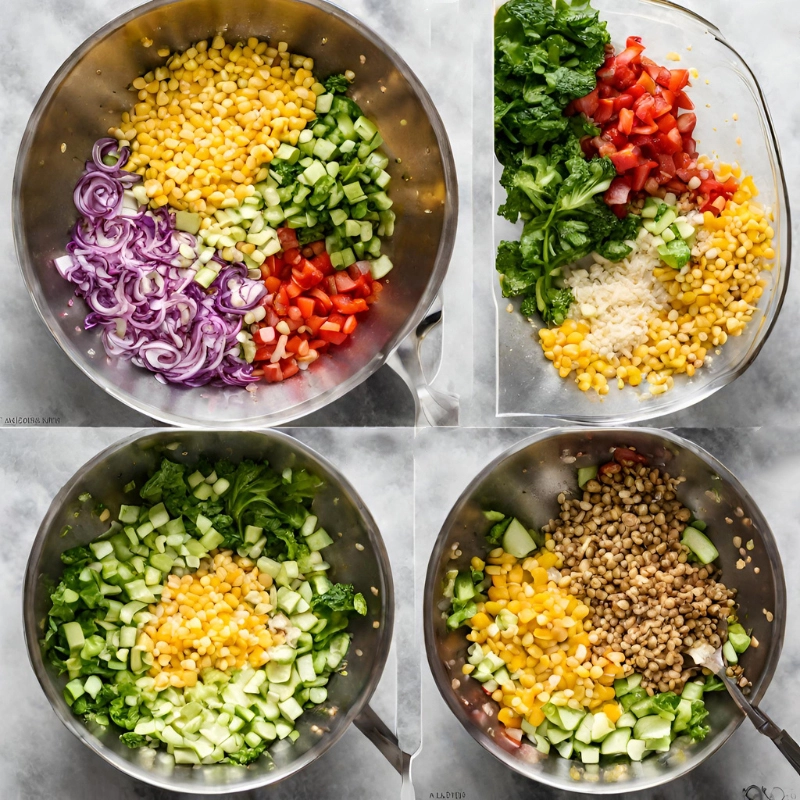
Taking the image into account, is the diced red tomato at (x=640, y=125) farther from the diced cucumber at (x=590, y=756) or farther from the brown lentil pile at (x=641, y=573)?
the diced cucumber at (x=590, y=756)

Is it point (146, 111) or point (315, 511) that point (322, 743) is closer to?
point (315, 511)

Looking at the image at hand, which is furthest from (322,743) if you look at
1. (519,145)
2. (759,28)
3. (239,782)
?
(759,28)

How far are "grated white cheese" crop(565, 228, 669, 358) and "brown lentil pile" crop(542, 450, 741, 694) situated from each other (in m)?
0.28

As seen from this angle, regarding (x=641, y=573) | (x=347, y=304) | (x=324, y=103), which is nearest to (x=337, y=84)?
(x=324, y=103)

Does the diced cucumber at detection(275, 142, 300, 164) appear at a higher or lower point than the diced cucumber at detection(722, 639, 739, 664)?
higher

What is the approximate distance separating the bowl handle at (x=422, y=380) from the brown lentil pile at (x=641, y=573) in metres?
0.36

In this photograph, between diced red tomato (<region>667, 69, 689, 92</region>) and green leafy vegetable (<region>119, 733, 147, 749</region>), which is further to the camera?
diced red tomato (<region>667, 69, 689, 92</region>)

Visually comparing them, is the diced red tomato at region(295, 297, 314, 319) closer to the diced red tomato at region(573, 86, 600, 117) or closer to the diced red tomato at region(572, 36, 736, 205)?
the diced red tomato at region(572, 36, 736, 205)

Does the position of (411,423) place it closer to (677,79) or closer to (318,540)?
(318,540)

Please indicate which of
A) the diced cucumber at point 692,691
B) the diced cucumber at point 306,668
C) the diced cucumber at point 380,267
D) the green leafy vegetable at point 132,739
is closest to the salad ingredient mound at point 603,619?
the diced cucumber at point 692,691

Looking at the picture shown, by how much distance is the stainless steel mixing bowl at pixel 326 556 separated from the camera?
1.75 m

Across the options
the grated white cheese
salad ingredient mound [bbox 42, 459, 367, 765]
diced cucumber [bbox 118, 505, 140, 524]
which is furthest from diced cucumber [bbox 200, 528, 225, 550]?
the grated white cheese

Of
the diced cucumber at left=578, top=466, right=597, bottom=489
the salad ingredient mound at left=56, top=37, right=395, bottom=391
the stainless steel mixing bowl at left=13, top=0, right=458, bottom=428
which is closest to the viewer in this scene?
the stainless steel mixing bowl at left=13, top=0, right=458, bottom=428

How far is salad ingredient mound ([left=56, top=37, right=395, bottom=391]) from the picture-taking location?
1828mm
